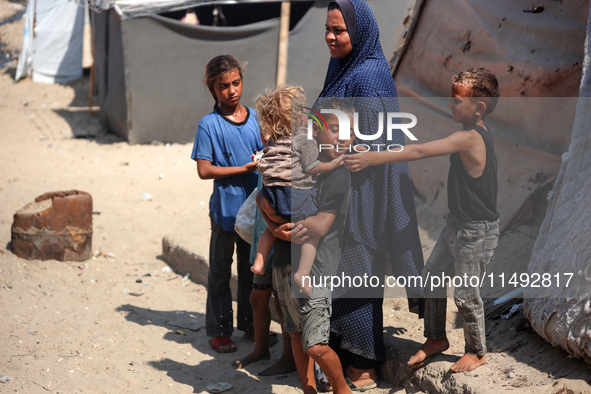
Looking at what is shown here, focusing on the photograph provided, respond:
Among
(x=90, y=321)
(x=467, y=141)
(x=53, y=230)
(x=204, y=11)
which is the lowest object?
(x=90, y=321)

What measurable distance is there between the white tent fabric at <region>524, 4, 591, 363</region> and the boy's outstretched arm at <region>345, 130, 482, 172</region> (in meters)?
0.60

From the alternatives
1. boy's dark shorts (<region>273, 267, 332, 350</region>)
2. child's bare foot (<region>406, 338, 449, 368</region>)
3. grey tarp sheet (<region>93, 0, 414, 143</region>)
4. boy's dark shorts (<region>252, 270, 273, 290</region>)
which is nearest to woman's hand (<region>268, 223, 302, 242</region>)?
boy's dark shorts (<region>273, 267, 332, 350</region>)

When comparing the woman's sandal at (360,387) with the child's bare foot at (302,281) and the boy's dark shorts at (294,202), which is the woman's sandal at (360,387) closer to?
the child's bare foot at (302,281)

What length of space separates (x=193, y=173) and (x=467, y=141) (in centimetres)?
555

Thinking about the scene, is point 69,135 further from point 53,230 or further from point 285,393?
point 285,393

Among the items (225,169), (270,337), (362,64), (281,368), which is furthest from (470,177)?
(270,337)

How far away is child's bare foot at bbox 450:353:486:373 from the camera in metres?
2.75

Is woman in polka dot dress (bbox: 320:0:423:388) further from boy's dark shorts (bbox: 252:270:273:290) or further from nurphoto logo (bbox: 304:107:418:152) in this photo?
boy's dark shorts (bbox: 252:270:273:290)

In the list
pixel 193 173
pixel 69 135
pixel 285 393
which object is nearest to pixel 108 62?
pixel 69 135

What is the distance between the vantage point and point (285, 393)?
3.19 metres

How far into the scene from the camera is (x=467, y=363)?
2.75 metres

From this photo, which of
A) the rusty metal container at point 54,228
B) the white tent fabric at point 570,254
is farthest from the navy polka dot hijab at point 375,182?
the rusty metal container at point 54,228

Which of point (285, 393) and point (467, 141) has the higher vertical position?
point (467, 141)

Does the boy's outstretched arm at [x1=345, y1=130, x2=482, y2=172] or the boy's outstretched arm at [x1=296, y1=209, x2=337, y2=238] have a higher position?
the boy's outstretched arm at [x1=345, y1=130, x2=482, y2=172]
